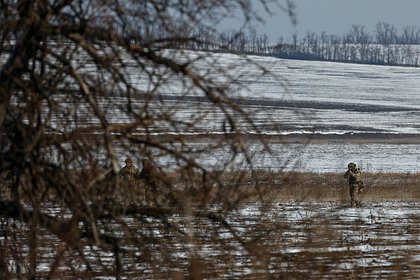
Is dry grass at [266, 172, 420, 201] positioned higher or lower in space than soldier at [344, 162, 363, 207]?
lower

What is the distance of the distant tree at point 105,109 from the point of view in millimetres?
5203

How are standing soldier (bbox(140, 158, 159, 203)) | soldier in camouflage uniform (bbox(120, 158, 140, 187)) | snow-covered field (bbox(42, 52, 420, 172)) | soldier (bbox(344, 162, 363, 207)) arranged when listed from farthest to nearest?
soldier (bbox(344, 162, 363, 207))
soldier in camouflage uniform (bbox(120, 158, 140, 187))
standing soldier (bbox(140, 158, 159, 203))
snow-covered field (bbox(42, 52, 420, 172))

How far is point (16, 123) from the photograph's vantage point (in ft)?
17.7

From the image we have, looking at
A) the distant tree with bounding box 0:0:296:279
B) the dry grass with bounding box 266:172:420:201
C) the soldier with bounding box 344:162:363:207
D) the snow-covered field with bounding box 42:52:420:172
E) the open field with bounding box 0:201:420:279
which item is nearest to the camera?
the distant tree with bounding box 0:0:296:279

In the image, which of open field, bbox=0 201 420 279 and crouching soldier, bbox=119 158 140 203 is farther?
open field, bbox=0 201 420 279

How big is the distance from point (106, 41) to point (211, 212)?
1.56 m

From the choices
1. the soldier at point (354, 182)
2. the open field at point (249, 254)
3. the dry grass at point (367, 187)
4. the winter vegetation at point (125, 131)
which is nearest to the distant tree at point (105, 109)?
the winter vegetation at point (125, 131)

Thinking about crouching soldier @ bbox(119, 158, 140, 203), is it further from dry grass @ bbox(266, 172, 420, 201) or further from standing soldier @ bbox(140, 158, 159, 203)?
dry grass @ bbox(266, 172, 420, 201)

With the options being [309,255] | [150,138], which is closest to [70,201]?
[150,138]

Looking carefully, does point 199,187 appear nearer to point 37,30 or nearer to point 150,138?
point 150,138

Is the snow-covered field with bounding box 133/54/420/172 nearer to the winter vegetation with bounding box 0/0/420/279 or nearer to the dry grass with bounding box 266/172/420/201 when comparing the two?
the winter vegetation with bounding box 0/0/420/279

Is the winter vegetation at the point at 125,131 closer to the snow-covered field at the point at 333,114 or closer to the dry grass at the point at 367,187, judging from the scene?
the snow-covered field at the point at 333,114

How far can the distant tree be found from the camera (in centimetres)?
520

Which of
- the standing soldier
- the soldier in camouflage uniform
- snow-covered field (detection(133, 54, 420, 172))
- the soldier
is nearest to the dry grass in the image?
the soldier
